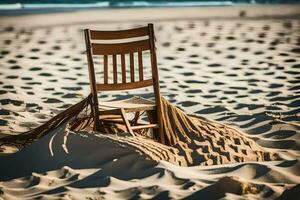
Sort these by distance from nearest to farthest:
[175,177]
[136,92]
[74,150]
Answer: [175,177], [74,150], [136,92]

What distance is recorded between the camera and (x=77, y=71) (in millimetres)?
9297

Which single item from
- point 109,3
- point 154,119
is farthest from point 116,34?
point 109,3

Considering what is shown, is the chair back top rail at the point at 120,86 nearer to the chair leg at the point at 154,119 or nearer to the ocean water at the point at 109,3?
the chair leg at the point at 154,119

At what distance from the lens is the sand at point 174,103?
3.68 m

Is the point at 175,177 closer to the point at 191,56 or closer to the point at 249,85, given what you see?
the point at 249,85

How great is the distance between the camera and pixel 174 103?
262 inches

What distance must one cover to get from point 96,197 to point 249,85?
188 inches

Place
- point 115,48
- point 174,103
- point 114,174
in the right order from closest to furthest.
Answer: point 114,174, point 115,48, point 174,103

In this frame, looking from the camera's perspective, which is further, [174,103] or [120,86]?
[174,103]

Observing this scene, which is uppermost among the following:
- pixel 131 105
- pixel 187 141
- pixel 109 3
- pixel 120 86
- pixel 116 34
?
pixel 116 34

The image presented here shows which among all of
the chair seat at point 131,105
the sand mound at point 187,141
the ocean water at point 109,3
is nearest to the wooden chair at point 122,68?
the chair seat at point 131,105

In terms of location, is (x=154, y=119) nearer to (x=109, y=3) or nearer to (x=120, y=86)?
(x=120, y=86)

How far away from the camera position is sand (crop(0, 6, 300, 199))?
3684mm

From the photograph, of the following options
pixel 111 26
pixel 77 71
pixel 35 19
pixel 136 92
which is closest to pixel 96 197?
pixel 136 92
